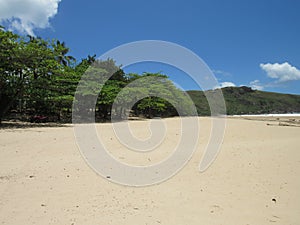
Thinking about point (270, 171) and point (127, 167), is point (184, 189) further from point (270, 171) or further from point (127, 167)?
point (270, 171)

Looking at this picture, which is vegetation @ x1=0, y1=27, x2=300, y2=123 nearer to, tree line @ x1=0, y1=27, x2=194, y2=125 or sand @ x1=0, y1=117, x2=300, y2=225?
tree line @ x1=0, y1=27, x2=194, y2=125

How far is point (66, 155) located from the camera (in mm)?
7082

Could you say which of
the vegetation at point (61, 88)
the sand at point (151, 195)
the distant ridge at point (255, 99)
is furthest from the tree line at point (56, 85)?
the distant ridge at point (255, 99)

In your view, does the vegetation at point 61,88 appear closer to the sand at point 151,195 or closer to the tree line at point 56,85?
the tree line at point 56,85

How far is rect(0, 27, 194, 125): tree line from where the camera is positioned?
15188 millimetres

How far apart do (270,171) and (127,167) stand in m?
3.68

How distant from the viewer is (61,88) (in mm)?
18859

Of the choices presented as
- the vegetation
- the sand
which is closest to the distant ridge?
the vegetation

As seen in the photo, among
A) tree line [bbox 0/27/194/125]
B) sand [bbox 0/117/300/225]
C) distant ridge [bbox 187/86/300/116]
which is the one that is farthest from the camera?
distant ridge [bbox 187/86/300/116]

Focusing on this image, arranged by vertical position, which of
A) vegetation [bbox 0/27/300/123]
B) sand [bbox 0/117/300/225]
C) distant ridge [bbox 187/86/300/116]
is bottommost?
sand [bbox 0/117/300/225]

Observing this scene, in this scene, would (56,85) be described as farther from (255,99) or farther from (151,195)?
(255,99)

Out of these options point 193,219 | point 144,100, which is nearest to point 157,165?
point 193,219

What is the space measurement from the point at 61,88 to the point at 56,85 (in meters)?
0.54

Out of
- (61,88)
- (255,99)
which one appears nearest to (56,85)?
(61,88)
